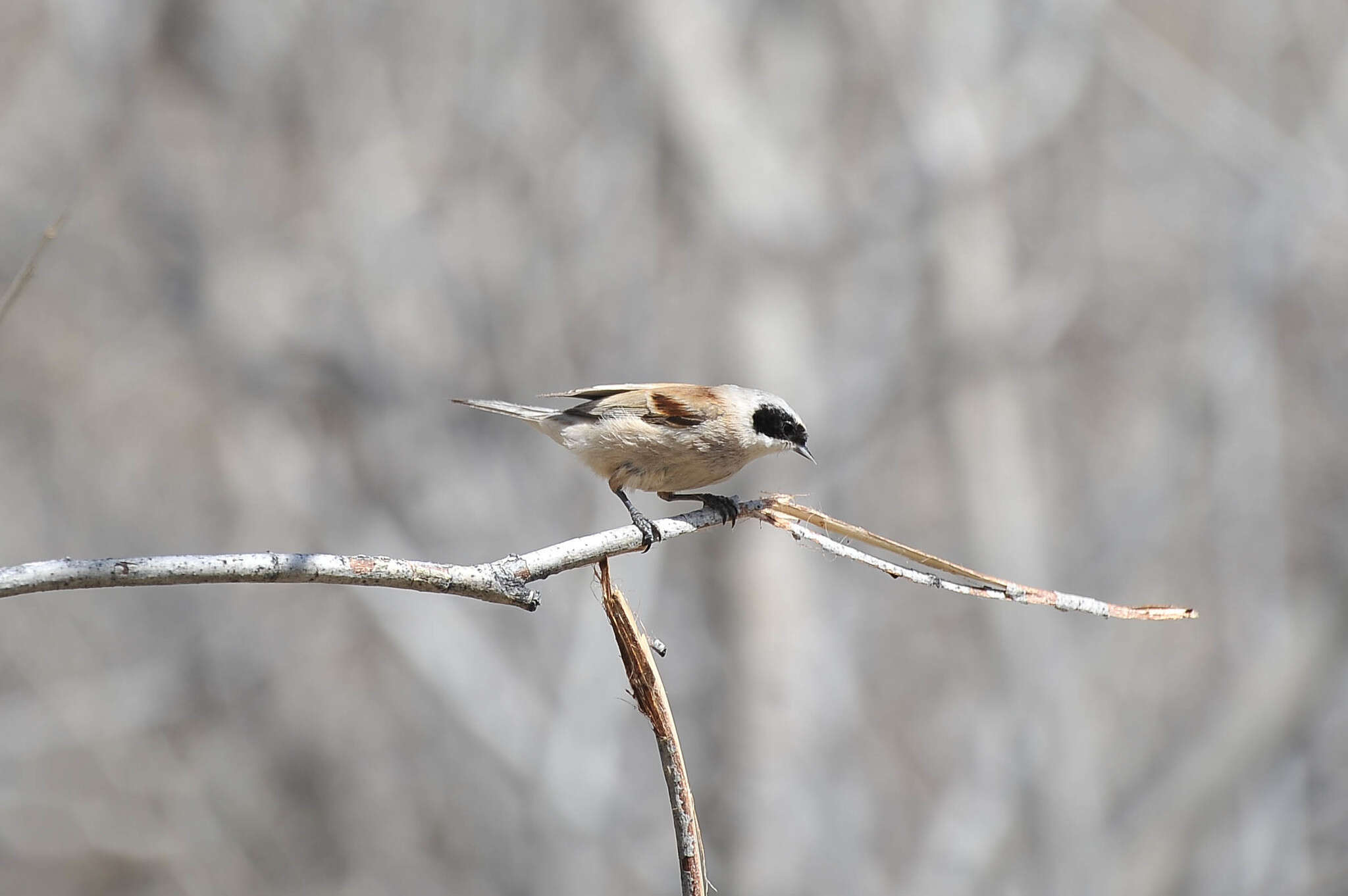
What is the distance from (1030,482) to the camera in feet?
A: 35.6

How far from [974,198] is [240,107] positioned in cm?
703

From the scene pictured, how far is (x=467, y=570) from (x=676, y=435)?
1.98 m

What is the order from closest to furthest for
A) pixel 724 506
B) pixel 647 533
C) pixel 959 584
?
1. pixel 959 584
2. pixel 647 533
3. pixel 724 506

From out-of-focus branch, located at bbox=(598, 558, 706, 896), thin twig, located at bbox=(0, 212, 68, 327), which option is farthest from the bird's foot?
thin twig, located at bbox=(0, 212, 68, 327)

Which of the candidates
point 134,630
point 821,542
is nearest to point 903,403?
point 134,630

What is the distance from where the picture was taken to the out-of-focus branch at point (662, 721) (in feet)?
5.52

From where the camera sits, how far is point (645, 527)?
9.54 feet

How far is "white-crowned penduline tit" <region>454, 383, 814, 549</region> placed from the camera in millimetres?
3621

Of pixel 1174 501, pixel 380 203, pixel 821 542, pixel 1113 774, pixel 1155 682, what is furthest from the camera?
pixel 1155 682

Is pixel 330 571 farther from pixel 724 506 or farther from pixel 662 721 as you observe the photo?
pixel 724 506

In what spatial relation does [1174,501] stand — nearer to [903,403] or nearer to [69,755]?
[903,403]

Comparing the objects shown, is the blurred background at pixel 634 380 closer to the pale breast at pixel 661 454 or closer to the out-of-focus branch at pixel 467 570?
the pale breast at pixel 661 454

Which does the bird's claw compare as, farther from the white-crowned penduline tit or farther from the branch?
the branch

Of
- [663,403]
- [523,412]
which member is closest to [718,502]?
[663,403]
